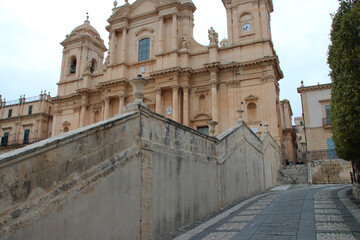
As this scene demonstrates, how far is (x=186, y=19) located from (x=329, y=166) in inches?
680

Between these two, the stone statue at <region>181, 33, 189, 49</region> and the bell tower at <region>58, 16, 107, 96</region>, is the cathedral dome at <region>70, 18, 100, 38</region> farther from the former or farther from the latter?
the stone statue at <region>181, 33, 189, 49</region>

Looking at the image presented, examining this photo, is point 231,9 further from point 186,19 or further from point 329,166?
point 329,166

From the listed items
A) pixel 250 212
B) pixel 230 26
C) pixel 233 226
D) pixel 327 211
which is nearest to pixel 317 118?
pixel 230 26

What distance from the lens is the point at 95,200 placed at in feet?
14.8

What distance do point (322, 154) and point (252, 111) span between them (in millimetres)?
7020

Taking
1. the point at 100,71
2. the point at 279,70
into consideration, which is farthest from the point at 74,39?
the point at 279,70

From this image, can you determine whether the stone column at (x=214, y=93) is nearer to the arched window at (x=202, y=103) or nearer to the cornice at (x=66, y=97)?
the arched window at (x=202, y=103)

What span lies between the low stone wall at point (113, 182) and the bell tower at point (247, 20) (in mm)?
17770

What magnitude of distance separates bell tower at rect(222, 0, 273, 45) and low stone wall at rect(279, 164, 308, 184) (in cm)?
1050

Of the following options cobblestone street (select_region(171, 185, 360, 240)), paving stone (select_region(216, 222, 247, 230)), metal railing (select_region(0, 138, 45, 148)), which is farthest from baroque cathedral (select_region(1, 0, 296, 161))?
paving stone (select_region(216, 222, 247, 230))

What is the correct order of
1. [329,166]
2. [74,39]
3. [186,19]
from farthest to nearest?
[74,39] < [186,19] < [329,166]

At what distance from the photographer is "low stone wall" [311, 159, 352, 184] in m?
17.5

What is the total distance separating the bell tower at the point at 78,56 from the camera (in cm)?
3181

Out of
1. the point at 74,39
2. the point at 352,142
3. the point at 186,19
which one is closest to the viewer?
the point at 352,142
